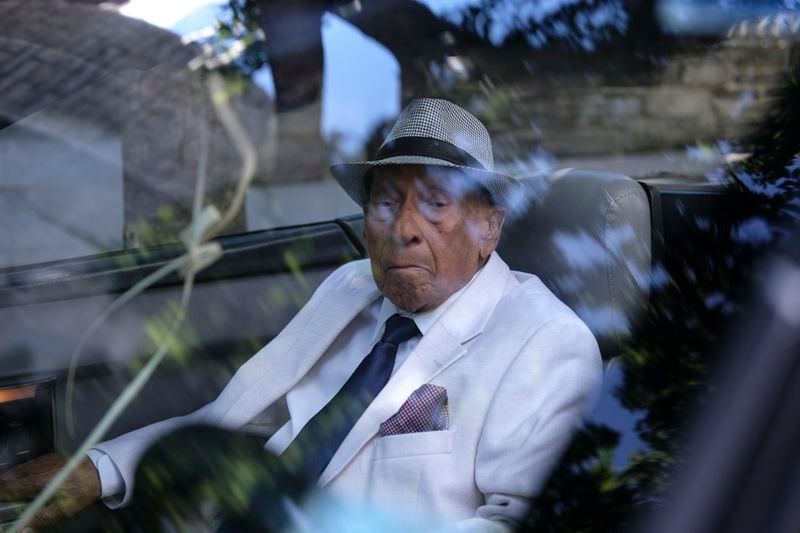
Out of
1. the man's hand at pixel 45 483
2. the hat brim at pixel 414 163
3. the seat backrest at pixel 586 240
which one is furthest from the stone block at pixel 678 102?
the man's hand at pixel 45 483

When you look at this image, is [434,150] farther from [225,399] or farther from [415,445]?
[225,399]

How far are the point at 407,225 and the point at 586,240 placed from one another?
428 mm

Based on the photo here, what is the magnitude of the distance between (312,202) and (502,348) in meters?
1.15

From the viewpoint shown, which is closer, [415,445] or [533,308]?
[415,445]

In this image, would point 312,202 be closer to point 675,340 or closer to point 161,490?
point 161,490

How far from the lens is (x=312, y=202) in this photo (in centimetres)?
301

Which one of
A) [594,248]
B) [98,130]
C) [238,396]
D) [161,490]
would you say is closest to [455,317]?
[594,248]

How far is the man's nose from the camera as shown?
2188mm

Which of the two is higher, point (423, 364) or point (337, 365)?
point (423, 364)

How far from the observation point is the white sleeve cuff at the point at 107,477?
2.06 metres

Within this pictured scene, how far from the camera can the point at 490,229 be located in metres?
2.26

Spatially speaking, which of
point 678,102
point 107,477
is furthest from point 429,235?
point 107,477

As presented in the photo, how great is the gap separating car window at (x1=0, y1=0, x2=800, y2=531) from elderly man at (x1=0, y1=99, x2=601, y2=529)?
0.35 feet

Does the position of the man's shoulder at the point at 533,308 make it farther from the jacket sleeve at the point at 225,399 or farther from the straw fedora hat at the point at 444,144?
the jacket sleeve at the point at 225,399
